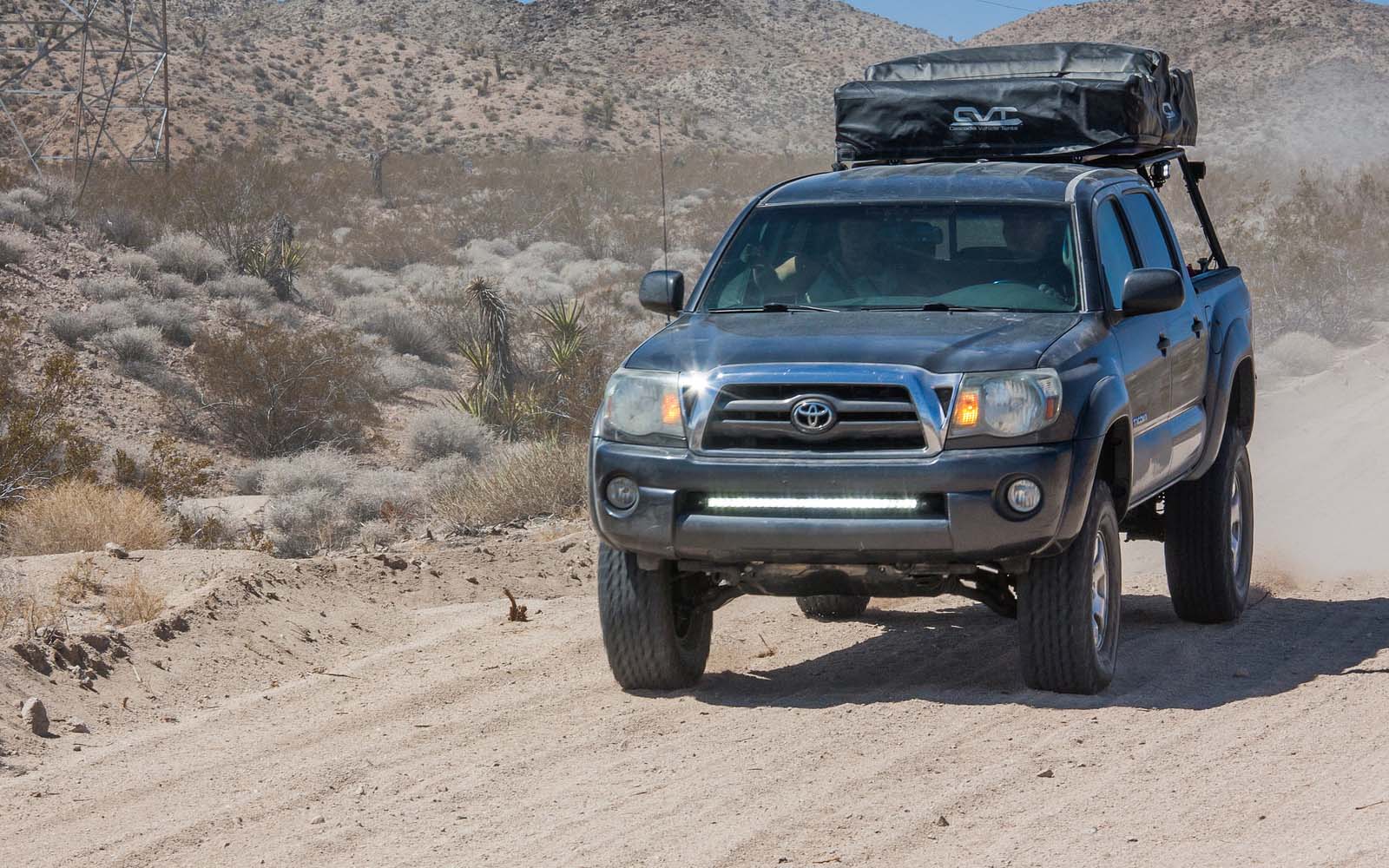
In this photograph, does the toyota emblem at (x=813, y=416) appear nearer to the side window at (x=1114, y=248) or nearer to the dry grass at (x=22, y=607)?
the side window at (x=1114, y=248)

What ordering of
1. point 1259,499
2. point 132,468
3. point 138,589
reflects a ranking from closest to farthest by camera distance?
1. point 138,589
2. point 1259,499
3. point 132,468

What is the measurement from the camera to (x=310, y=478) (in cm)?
1670

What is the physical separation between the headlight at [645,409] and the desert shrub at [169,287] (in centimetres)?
1812

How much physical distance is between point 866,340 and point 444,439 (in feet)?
43.2

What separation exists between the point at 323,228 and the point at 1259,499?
87.8 feet

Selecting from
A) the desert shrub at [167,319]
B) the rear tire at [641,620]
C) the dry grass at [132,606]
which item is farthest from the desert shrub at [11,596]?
the desert shrub at [167,319]

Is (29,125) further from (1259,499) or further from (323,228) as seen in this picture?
(1259,499)

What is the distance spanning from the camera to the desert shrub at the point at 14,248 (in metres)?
22.1

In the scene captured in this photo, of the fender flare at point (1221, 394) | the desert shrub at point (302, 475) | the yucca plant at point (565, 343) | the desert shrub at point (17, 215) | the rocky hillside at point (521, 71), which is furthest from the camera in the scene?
the rocky hillside at point (521, 71)

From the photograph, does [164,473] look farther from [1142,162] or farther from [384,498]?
[1142,162]

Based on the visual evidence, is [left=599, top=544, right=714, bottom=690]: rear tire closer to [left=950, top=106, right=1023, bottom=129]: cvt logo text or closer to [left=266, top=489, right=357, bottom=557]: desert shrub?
[left=950, top=106, right=1023, bottom=129]: cvt logo text

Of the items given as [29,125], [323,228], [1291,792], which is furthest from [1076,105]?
[29,125]

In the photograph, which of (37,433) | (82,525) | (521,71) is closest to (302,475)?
(37,433)

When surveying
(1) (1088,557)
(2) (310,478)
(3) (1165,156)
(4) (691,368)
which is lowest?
(2) (310,478)
